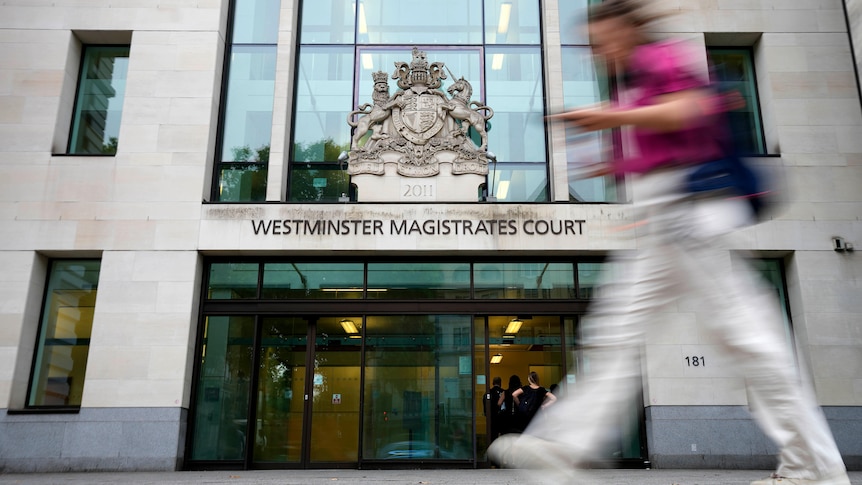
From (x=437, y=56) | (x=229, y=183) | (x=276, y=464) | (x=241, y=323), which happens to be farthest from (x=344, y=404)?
(x=437, y=56)

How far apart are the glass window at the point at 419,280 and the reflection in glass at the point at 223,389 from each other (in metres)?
2.56

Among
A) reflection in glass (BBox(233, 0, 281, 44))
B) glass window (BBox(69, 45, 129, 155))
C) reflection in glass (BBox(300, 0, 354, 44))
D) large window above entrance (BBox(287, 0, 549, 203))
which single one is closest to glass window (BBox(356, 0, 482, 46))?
large window above entrance (BBox(287, 0, 549, 203))

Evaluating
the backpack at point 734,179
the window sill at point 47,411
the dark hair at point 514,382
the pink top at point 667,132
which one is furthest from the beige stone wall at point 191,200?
the pink top at point 667,132

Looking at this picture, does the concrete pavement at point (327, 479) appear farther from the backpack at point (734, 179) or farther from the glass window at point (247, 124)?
the backpack at point (734, 179)

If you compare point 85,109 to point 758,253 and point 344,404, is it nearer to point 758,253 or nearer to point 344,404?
point 344,404

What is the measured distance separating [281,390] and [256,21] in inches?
314

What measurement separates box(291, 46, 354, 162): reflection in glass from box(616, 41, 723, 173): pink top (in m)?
11.2

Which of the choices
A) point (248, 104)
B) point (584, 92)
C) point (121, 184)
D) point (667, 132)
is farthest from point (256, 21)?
point (667, 132)

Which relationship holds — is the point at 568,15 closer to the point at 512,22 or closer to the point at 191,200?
the point at 512,22

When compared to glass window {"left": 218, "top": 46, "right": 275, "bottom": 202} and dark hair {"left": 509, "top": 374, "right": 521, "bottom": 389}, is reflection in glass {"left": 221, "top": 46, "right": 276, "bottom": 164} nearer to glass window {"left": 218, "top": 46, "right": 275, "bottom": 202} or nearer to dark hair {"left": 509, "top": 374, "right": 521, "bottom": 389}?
glass window {"left": 218, "top": 46, "right": 275, "bottom": 202}

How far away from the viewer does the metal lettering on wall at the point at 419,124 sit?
44.5 ft

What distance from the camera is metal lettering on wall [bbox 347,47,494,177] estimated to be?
13.6 m

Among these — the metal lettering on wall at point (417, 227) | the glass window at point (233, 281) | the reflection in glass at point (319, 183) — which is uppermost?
the reflection in glass at point (319, 183)

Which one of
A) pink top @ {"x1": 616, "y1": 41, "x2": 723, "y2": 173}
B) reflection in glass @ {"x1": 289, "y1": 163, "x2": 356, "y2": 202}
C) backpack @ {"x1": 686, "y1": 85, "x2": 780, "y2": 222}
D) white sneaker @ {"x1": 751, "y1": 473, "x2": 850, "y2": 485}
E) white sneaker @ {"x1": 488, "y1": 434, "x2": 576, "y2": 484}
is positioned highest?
reflection in glass @ {"x1": 289, "y1": 163, "x2": 356, "y2": 202}
